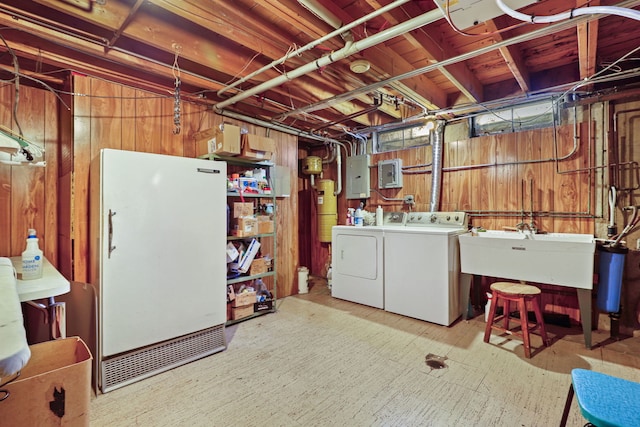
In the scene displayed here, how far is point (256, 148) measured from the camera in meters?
2.85

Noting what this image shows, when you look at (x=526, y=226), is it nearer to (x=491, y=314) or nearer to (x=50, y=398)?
(x=491, y=314)

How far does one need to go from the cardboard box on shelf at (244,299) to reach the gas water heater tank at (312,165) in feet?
6.98

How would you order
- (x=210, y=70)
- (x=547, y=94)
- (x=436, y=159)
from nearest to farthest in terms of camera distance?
(x=210, y=70) < (x=547, y=94) < (x=436, y=159)

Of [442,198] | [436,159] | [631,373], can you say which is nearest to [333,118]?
[436,159]

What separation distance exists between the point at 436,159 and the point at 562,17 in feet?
6.84

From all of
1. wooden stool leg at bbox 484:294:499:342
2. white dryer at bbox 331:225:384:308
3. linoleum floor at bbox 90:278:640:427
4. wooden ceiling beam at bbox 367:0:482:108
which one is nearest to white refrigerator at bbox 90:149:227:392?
linoleum floor at bbox 90:278:640:427

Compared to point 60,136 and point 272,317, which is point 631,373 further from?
point 60,136

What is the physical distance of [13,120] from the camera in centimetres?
216

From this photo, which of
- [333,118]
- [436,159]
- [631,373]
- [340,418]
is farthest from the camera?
[333,118]

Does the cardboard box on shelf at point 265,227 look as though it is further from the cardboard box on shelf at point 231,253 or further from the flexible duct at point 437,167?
the flexible duct at point 437,167

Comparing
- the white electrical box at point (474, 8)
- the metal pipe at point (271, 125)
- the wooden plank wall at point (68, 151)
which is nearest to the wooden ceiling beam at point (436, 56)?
the white electrical box at point (474, 8)

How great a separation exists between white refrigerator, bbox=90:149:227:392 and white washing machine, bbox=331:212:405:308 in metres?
1.61

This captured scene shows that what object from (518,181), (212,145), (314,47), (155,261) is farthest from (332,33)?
(518,181)

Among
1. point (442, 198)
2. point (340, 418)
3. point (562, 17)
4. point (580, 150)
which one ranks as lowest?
point (340, 418)
